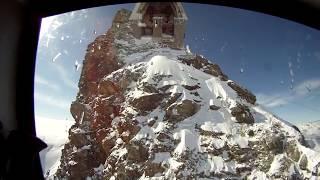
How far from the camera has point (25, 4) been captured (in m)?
1.47

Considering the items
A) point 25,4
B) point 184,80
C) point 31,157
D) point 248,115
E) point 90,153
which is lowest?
point 31,157

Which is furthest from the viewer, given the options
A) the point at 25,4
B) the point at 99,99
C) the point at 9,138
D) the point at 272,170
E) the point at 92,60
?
the point at 92,60

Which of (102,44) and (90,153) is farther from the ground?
(102,44)

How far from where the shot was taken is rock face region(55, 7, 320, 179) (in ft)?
62.5

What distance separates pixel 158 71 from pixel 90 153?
299 inches

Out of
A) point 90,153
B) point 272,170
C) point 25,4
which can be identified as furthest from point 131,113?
point 25,4

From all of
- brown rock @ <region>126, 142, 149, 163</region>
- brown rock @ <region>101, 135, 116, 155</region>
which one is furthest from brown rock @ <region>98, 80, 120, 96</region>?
brown rock @ <region>126, 142, 149, 163</region>

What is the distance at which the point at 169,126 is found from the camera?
893 inches

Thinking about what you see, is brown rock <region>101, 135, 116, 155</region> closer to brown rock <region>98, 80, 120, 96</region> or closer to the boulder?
brown rock <region>98, 80, 120, 96</region>

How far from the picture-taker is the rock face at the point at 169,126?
19.1 metres

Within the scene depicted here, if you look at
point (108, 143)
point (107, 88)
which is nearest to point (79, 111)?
point (108, 143)

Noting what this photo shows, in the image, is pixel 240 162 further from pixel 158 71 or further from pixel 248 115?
pixel 158 71

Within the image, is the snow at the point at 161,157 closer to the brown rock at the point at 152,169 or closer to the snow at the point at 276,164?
the brown rock at the point at 152,169

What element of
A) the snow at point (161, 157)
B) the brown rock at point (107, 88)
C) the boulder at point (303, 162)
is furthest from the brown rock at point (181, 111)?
the boulder at point (303, 162)
